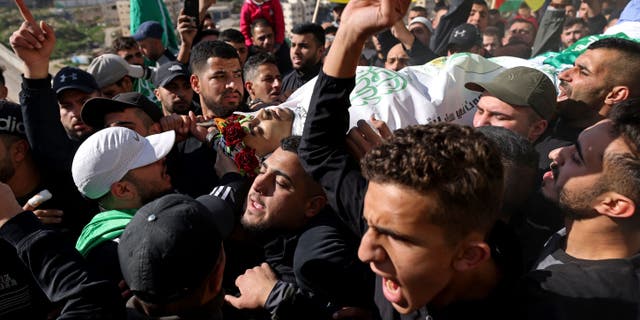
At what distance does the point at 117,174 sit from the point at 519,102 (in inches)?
79.5

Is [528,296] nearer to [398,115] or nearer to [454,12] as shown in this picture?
[398,115]

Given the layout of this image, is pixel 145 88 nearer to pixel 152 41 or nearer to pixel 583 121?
pixel 152 41

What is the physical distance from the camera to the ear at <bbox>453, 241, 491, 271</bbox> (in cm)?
137

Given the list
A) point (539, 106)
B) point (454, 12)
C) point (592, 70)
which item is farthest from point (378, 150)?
point (454, 12)

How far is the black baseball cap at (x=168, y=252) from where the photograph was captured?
150cm

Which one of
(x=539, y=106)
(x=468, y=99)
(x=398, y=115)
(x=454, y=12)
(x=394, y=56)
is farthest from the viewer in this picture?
(x=454, y=12)

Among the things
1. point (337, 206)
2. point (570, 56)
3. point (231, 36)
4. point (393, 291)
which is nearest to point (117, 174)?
point (337, 206)

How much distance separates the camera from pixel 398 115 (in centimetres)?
253

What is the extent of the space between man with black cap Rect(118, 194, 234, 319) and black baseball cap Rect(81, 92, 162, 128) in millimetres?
1538

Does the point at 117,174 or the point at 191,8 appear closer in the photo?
the point at 117,174

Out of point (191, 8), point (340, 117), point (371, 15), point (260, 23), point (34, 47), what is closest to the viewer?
point (371, 15)

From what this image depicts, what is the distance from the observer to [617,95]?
280cm

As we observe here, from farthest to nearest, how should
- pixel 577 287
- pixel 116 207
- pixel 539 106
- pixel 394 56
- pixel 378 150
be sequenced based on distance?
pixel 394 56 → pixel 539 106 → pixel 116 207 → pixel 577 287 → pixel 378 150

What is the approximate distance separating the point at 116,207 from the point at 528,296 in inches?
69.0
